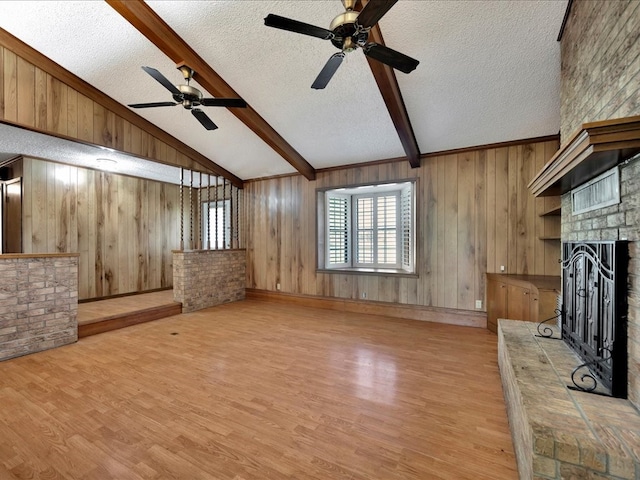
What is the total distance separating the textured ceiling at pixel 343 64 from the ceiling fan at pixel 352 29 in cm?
64

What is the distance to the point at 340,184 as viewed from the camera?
17.3ft

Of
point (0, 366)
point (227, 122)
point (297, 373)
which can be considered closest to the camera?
point (297, 373)

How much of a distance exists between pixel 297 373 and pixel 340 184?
3.50 m

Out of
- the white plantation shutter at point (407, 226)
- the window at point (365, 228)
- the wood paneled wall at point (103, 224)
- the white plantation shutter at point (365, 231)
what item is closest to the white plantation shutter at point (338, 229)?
the window at point (365, 228)

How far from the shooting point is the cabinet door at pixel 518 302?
3.30 m

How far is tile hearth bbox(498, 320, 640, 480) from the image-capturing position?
1164 mm

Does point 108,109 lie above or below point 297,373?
above

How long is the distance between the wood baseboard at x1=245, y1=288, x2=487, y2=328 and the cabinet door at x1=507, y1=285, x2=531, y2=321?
0.58 m

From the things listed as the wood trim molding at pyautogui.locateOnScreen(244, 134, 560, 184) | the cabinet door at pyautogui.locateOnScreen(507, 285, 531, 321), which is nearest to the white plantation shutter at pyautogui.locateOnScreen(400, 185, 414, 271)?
the wood trim molding at pyautogui.locateOnScreen(244, 134, 560, 184)

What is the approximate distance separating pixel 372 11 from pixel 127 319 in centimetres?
488

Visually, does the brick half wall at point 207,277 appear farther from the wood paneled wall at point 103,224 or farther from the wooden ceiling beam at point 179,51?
the wooden ceiling beam at point 179,51

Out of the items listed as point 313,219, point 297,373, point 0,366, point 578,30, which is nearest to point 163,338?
point 0,366

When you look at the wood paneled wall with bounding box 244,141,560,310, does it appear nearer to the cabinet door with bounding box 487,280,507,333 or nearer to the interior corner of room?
the interior corner of room

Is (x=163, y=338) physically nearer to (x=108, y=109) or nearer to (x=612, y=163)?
(x=108, y=109)
